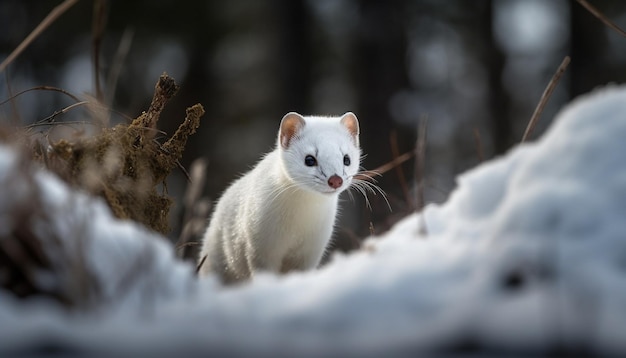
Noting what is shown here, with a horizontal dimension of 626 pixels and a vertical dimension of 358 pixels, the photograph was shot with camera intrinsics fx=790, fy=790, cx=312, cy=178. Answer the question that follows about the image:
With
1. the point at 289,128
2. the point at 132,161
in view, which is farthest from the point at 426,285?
the point at 289,128

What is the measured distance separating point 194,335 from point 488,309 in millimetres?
554

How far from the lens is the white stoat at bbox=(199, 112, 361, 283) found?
3.52 m

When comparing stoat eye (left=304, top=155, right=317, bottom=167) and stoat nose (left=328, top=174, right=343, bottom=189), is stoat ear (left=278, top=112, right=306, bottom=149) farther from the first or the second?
stoat nose (left=328, top=174, right=343, bottom=189)

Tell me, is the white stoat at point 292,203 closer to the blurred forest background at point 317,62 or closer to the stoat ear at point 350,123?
the stoat ear at point 350,123

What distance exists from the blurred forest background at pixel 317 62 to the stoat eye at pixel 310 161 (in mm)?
9296

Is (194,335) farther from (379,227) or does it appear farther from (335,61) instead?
(335,61)

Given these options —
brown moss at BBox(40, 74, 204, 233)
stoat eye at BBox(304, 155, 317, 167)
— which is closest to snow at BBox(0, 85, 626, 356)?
brown moss at BBox(40, 74, 204, 233)

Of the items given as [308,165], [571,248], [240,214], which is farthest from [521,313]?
[240,214]

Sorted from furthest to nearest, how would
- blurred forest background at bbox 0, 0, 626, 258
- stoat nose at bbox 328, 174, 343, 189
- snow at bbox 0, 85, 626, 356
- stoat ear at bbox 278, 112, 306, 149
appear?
blurred forest background at bbox 0, 0, 626, 258, stoat ear at bbox 278, 112, 306, 149, stoat nose at bbox 328, 174, 343, 189, snow at bbox 0, 85, 626, 356

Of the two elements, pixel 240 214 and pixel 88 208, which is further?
pixel 240 214

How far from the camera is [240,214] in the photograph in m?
3.84

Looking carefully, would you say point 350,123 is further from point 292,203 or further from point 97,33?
point 97,33

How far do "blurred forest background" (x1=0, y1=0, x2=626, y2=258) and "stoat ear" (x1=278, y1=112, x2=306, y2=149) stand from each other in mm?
9086

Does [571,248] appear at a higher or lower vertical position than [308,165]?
lower
